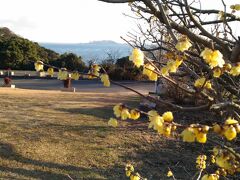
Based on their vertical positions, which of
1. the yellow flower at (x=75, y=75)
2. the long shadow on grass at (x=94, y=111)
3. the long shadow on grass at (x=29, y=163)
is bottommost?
the long shadow on grass at (x=29, y=163)

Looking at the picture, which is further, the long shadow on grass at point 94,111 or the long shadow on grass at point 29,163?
the long shadow on grass at point 94,111

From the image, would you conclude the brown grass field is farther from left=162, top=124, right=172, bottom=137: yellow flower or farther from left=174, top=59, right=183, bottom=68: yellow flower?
left=162, top=124, right=172, bottom=137: yellow flower

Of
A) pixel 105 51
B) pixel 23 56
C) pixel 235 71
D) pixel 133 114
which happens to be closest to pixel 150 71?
pixel 133 114

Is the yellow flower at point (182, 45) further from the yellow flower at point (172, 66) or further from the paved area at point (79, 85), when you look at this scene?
the paved area at point (79, 85)

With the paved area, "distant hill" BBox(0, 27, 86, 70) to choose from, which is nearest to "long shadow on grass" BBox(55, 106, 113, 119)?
the paved area

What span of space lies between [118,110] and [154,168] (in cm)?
538

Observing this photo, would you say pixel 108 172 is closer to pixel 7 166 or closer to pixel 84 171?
pixel 84 171

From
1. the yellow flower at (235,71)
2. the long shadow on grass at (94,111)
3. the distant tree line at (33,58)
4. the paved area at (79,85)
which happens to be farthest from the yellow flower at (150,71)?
the distant tree line at (33,58)

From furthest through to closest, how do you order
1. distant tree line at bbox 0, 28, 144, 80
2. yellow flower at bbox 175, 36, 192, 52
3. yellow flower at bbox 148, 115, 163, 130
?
distant tree line at bbox 0, 28, 144, 80 → yellow flower at bbox 175, 36, 192, 52 → yellow flower at bbox 148, 115, 163, 130

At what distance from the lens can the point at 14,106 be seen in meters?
10.7

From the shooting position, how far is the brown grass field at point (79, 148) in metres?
6.70

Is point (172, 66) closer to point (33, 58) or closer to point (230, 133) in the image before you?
point (230, 133)

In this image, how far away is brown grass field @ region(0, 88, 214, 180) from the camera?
670cm

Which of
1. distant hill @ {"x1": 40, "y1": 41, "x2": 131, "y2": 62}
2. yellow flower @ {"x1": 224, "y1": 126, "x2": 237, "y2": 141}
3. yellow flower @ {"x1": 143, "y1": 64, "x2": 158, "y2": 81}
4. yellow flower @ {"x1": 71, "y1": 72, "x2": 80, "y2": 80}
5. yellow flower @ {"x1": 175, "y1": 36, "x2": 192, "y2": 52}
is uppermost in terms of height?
Result: distant hill @ {"x1": 40, "y1": 41, "x2": 131, "y2": 62}
